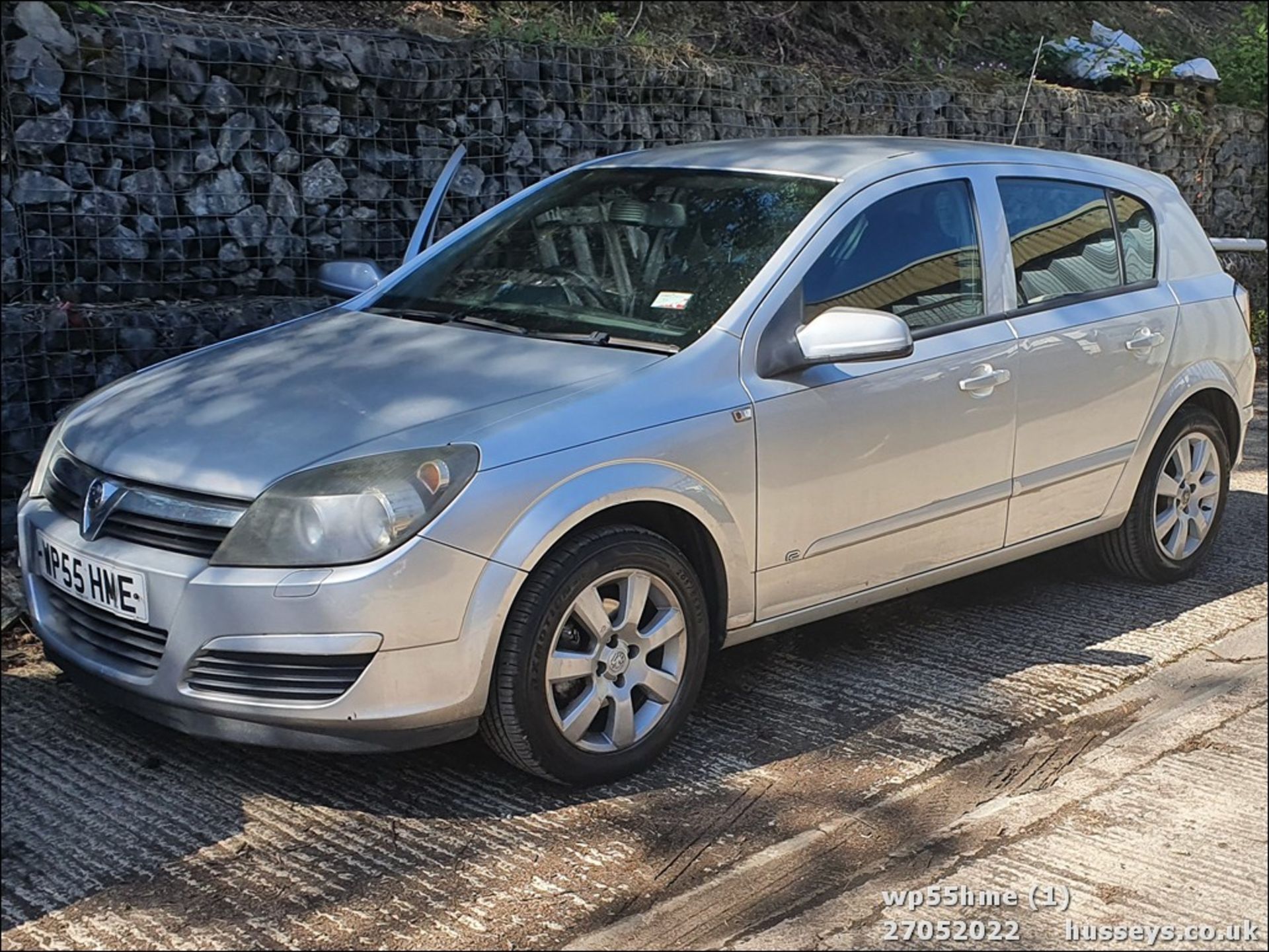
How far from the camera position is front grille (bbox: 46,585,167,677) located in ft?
12.6

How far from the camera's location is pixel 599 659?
4039mm

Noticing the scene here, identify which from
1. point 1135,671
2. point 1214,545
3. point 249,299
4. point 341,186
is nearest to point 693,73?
point 341,186

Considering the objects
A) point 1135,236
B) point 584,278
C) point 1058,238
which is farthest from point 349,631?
point 1135,236

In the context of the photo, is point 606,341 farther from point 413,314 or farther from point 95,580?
point 95,580

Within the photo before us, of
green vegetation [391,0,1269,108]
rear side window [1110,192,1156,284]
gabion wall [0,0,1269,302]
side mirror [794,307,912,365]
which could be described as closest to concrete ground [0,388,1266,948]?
side mirror [794,307,912,365]

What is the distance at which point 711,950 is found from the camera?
10.9 ft

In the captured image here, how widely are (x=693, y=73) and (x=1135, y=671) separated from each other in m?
5.41

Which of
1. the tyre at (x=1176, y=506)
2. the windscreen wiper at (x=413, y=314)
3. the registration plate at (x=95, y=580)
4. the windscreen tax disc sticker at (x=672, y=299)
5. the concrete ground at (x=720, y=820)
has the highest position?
the windscreen tax disc sticker at (x=672, y=299)

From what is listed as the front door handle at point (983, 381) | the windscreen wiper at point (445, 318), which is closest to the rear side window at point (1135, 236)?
the front door handle at point (983, 381)

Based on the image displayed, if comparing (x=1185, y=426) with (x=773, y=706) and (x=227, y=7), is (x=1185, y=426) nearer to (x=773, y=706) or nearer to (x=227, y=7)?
(x=773, y=706)

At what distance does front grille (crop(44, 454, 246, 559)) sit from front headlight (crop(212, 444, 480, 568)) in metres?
0.06

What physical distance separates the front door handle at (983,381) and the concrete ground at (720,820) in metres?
0.97

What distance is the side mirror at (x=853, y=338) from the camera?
438 cm

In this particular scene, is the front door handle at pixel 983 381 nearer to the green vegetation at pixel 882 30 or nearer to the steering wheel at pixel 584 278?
the steering wheel at pixel 584 278
